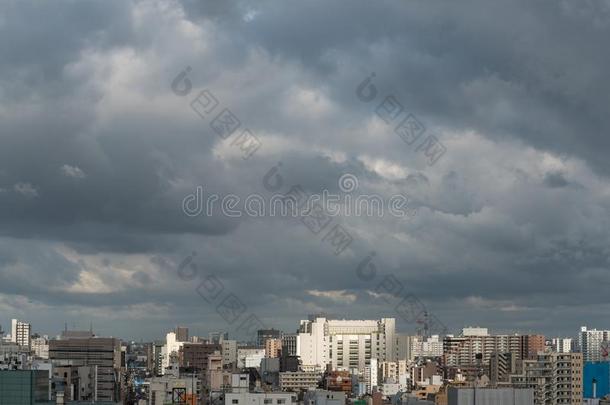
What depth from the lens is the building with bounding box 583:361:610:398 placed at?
7931cm

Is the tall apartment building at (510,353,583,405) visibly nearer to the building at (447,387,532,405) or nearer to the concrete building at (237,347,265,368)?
the building at (447,387,532,405)

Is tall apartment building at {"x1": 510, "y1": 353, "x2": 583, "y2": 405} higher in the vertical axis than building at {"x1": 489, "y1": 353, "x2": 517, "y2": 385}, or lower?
higher

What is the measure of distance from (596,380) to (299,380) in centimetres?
4907

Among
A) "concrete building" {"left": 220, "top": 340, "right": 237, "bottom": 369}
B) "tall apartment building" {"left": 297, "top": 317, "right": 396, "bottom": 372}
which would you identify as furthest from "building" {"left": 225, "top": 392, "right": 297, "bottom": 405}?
"tall apartment building" {"left": 297, "top": 317, "right": 396, "bottom": 372}

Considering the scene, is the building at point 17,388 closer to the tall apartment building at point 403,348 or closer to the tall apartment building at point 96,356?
the tall apartment building at point 96,356

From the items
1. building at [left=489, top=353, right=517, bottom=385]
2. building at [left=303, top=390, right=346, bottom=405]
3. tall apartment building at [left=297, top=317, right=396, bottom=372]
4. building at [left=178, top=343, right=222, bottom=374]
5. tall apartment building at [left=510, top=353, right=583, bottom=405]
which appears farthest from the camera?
tall apartment building at [left=297, top=317, right=396, bottom=372]

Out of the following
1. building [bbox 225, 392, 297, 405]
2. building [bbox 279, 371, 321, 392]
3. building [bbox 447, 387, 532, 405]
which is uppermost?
building [bbox 447, 387, 532, 405]

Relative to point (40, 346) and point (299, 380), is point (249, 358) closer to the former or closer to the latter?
point (40, 346)

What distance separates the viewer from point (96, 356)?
130 metres

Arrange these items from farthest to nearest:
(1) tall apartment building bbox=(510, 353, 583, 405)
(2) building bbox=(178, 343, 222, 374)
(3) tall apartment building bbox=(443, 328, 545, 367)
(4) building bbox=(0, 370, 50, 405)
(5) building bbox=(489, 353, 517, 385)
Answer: (3) tall apartment building bbox=(443, 328, 545, 367), (2) building bbox=(178, 343, 222, 374), (5) building bbox=(489, 353, 517, 385), (1) tall apartment building bbox=(510, 353, 583, 405), (4) building bbox=(0, 370, 50, 405)

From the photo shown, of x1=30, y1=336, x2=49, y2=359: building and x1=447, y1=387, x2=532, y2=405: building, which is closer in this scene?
x1=447, y1=387, x2=532, y2=405: building

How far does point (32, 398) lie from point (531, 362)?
3908 centimetres

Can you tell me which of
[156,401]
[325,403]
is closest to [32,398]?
[325,403]

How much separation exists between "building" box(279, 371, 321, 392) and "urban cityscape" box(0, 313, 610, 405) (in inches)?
5.2
